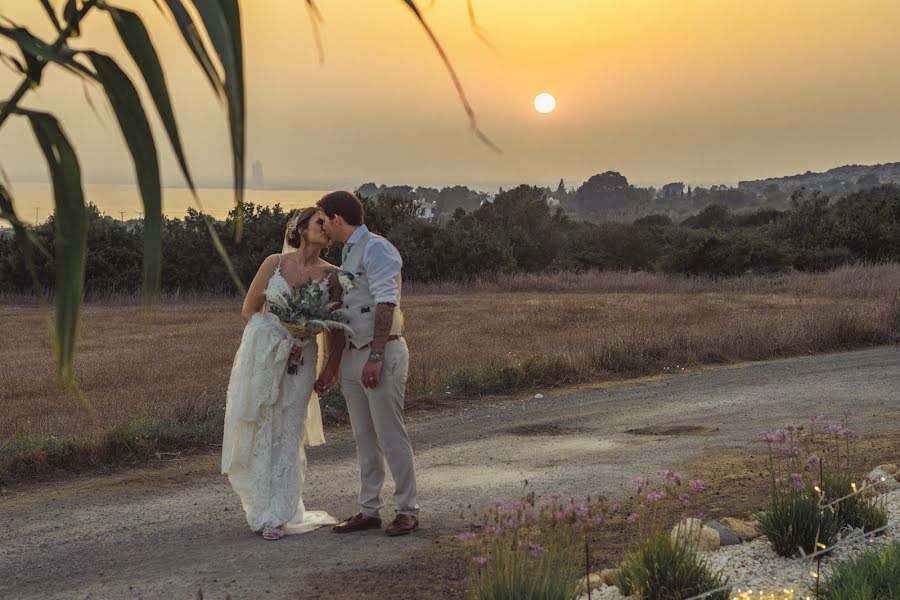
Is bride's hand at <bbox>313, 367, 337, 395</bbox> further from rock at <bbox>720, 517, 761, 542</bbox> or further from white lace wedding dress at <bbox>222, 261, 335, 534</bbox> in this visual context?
rock at <bbox>720, 517, 761, 542</bbox>

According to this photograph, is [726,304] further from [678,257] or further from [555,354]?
[678,257]

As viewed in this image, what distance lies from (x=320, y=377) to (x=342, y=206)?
1.35 meters

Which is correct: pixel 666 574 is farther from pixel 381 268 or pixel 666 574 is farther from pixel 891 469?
pixel 891 469

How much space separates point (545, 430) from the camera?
1106cm

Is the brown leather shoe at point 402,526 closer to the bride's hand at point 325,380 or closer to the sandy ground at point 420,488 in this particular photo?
the sandy ground at point 420,488

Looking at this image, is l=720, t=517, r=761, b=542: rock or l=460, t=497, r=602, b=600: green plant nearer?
l=460, t=497, r=602, b=600: green plant

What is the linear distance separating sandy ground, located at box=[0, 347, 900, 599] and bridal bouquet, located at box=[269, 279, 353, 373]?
1446 millimetres

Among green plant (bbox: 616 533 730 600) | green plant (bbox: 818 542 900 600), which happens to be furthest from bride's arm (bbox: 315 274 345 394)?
green plant (bbox: 818 542 900 600)

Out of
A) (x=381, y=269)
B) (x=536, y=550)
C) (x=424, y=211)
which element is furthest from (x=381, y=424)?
(x=424, y=211)

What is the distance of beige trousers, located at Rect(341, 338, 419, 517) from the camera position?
6730mm

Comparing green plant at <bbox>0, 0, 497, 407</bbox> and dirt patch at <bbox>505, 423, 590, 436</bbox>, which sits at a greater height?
green plant at <bbox>0, 0, 497, 407</bbox>

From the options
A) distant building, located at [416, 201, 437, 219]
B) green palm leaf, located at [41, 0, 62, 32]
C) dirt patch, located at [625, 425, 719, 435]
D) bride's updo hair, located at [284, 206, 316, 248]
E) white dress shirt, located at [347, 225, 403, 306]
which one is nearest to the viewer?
green palm leaf, located at [41, 0, 62, 32]

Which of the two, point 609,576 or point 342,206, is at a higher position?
point 342,206

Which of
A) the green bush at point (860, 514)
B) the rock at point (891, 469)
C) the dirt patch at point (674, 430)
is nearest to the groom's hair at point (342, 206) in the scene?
the green bush at point (860, 514)
